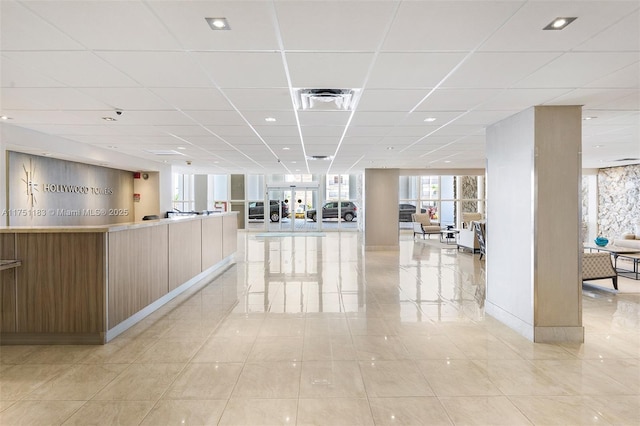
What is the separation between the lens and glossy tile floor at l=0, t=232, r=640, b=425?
9.19 feet

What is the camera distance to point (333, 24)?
2.49 m

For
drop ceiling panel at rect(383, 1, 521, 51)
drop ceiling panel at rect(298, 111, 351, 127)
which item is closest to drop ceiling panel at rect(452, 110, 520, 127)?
drop ceiling panel at rect(298, 111, 351, 127)

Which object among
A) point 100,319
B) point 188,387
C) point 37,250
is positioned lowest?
point 188,387

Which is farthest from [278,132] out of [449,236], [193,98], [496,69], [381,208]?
[449,236]

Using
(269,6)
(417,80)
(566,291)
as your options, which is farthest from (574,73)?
(269,6)

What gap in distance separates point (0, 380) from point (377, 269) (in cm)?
697

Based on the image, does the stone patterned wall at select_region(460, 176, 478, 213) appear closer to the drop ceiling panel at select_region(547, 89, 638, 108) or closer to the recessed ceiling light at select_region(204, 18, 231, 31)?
the drop ceiling panel at select_region(547, 89, 638, 108)

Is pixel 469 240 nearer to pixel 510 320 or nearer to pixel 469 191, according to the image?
pixel 510 320

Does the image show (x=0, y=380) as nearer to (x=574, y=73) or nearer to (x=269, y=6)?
(x=269, y=6)

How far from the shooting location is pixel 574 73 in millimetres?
3354

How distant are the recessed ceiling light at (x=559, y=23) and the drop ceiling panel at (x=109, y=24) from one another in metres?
2.62

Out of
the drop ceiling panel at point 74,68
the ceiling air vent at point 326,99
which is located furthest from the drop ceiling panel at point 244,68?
the drop ceiling panel at point 74,68

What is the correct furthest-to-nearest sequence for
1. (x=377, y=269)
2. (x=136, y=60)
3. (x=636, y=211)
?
1. (x=636, y=211)
2. (x=377, y=269)
3. (x=136, y=60)

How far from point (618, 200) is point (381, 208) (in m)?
8.08
